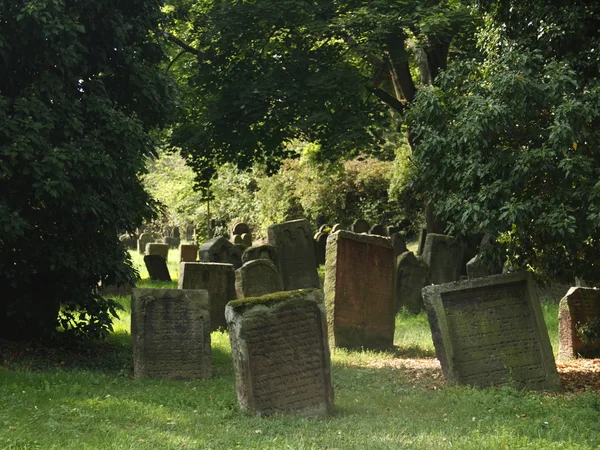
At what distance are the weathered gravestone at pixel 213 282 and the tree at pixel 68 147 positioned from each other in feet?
7.20

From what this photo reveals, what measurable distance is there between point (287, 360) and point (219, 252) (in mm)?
11125

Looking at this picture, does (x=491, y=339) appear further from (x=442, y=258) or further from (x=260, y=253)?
(x=442, y=258)

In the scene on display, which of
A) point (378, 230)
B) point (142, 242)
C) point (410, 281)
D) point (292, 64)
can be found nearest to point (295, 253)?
point (410, 281)

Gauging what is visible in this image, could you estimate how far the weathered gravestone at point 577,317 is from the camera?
501 inches

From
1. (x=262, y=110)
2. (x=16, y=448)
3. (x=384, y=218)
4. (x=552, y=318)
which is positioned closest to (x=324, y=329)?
(x=16, y=448)

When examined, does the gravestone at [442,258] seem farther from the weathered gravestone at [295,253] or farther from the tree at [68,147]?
the tree at [68,147]

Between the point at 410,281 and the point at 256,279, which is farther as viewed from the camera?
the point at 410,281

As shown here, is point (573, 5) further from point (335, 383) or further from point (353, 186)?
point (353, 186)

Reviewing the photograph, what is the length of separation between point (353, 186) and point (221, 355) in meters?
25.5

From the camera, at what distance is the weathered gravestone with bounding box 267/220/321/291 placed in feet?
64.0

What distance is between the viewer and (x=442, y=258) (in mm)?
20547

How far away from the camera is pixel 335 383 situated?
1088cm

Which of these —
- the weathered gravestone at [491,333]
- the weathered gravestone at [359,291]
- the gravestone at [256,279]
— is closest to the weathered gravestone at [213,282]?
the gravestone at [256,279]

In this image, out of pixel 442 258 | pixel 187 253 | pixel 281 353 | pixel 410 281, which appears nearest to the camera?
pixel 281 353
